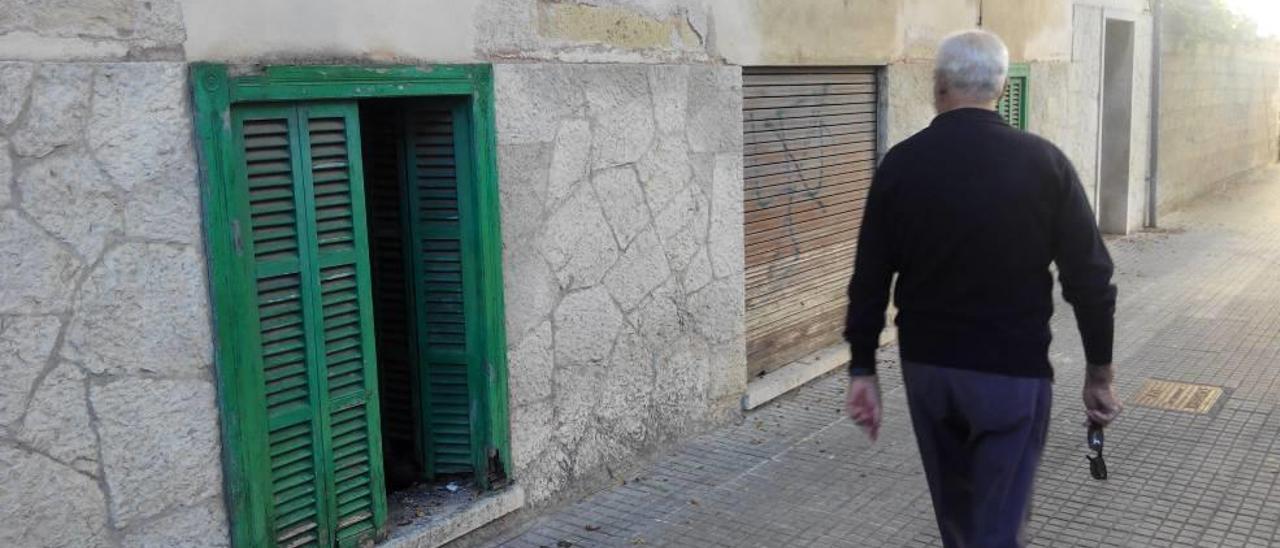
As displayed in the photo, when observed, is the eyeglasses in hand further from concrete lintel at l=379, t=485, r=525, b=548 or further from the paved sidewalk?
concrete lintel at l=379, t=485, r=525, b=548

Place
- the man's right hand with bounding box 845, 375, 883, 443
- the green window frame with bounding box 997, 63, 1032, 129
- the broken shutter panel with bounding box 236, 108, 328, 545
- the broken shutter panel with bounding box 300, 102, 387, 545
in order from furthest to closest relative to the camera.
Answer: the green window frame with bounding box 997, 63, 1032, 129 → the broken shutter panel with bounding box 300, 102, 387, 545 → the broken shutter panel with bounding box 236, 108, 328, 545 → the man's right hand with bounding box 845, 375, 883, 443

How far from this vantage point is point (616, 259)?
5.41 m

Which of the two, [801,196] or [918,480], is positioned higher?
[801,196]

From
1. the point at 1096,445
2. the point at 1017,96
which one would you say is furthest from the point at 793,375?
the point at 1017,96

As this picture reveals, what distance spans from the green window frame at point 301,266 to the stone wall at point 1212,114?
43.3ft

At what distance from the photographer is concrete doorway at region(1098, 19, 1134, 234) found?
13547 mm

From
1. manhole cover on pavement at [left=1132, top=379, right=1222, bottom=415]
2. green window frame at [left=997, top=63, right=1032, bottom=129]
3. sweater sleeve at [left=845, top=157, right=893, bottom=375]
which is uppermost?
green window frame at [left=997, top=63, right=1032, bottom=129]

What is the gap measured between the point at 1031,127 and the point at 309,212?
26.7 ft

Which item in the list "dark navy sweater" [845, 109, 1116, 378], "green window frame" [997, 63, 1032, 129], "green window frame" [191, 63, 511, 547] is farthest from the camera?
"green window frame" [997, 63, 1032, 129]

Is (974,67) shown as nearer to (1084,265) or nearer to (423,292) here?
(1084,265)

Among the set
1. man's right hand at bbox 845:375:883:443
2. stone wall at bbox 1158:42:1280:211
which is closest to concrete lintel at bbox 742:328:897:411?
man's right hand at bbox 845:375:883:443

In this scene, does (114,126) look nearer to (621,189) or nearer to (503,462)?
(503,462)

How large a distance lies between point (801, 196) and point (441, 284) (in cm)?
302

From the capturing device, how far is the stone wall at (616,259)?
490 cm
